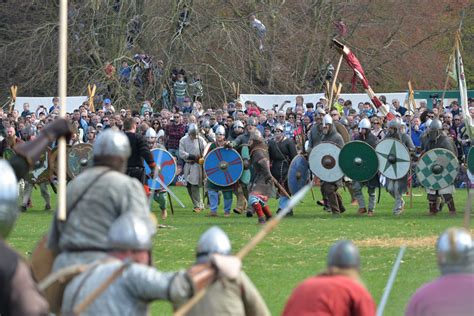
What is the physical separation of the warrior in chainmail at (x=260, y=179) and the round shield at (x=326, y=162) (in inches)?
36.8

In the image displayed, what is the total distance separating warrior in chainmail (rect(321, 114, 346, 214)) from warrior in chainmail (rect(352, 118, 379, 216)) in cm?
29

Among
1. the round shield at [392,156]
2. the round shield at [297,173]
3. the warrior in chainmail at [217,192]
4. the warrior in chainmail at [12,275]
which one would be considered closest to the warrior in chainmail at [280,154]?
the round shield at [297,173]

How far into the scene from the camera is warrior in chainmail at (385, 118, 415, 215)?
21141 mm

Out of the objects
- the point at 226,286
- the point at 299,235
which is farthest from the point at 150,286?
the point at 299,235

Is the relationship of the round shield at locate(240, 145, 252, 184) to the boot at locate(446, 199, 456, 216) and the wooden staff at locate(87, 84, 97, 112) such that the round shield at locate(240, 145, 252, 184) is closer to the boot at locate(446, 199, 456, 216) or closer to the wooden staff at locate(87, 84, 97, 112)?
the boot at locate(446, 199, 456, 216)

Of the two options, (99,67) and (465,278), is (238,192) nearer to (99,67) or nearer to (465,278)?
(99,67)

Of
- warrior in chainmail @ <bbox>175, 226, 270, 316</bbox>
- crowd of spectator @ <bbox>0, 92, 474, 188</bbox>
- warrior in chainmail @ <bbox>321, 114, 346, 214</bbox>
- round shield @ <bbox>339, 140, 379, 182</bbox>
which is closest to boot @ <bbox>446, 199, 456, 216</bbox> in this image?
round shield @ <bbox>339, 140, 379, 182</bbox>

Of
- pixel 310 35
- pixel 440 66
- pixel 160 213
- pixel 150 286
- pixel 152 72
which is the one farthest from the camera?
pixel 440 66

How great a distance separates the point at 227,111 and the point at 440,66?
14.7 meters

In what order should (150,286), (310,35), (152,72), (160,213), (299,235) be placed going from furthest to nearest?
(310,35) → (152,72) → (160,213) → (299,235) → (150,286)

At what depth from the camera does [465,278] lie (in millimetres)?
5844

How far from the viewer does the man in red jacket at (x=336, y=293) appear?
6.71 m

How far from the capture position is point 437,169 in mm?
21078

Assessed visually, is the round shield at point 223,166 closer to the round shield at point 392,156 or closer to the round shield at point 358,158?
the round shield at point 358,158
